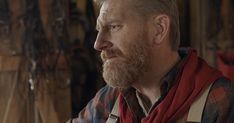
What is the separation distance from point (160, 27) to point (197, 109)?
9.6 inches

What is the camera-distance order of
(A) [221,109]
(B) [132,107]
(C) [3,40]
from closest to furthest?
(A) [221,109] < (B) [132,107] < (C) [3,40]

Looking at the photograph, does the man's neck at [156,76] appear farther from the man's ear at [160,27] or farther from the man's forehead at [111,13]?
the man's forehead at [111,13]

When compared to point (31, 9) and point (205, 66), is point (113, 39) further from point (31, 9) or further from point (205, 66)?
point (31, 9)

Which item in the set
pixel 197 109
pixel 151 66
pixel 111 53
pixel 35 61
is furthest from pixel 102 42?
pixel 35 61

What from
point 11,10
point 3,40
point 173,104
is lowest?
point 173,104

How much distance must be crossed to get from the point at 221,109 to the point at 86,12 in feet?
3.99

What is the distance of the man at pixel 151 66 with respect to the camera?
1.17 meters

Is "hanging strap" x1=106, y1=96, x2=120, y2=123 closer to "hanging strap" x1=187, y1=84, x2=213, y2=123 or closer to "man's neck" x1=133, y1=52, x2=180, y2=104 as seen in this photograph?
"man's neck" x1=133, y1=52, x2=180, y2=104

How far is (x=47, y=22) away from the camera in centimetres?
189

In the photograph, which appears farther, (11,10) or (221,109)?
(11,10)

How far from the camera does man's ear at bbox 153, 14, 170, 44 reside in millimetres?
1243

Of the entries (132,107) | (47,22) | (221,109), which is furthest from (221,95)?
(47,22)

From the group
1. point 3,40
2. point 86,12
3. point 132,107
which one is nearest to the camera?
point 132,107

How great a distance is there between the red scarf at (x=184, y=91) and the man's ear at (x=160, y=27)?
9 cm
